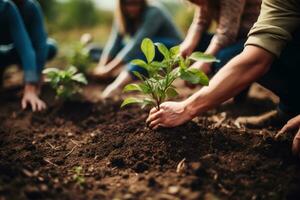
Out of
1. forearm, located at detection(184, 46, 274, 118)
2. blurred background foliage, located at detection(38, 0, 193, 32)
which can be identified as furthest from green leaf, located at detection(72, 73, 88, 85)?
blurred background foliage, located at detection(38, 0, 193, 32)

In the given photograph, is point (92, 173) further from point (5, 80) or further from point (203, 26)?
point (5, 80)

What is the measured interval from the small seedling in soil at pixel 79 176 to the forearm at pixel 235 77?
0.75m

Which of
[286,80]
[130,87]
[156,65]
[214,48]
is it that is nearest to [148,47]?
[156,65]

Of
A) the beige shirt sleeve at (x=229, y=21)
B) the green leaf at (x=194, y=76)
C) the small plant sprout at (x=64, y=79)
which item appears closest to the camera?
the green leaf at (x=194, y=76)

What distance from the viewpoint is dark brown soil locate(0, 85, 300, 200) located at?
184 centimetres

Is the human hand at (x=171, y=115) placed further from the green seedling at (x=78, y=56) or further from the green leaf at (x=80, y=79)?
the green seedling at (x=78, y=56)

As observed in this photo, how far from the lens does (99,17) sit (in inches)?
372

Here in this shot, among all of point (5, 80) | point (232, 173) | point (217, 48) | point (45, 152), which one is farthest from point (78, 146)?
point (5, 80)

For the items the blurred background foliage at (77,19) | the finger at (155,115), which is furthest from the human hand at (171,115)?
the blurred background foliage at (77,19)

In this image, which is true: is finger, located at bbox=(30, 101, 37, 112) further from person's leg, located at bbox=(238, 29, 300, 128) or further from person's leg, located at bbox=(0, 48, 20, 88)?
person's leg, located at bbox=(238, 29, 300, 128)

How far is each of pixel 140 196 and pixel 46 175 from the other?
552mm

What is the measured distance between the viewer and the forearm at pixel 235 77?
6.64 feet

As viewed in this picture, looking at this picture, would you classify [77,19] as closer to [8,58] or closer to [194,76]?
[8,58]

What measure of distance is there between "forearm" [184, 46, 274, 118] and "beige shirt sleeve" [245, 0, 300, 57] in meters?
0.05
